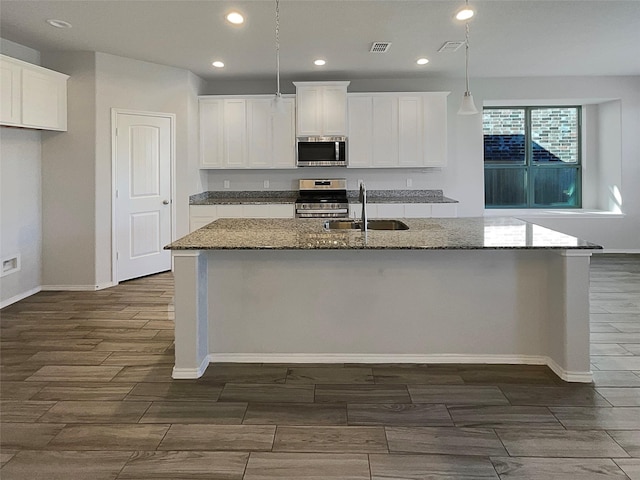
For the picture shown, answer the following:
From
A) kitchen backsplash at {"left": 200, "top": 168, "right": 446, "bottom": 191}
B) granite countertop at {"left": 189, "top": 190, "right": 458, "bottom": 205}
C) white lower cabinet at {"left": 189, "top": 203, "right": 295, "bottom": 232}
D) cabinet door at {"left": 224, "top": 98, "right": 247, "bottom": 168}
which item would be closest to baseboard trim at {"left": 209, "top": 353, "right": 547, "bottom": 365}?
white lower cabinet at {"left": 189, "top": 203, "right": 295, "bottom": 232}

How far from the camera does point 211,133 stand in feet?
21.3

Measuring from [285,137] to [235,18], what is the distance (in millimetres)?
2384

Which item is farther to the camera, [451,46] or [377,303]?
[451,46]

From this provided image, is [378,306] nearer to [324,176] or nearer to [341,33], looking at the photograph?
[341,33]

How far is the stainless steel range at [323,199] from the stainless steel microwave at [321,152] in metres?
0.37

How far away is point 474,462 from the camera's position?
2051 millimetres

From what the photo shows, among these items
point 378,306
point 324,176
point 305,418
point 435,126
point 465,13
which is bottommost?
point 305,418

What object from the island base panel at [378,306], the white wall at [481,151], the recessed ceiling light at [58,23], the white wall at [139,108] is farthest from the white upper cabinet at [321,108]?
the island base panel at [378,306]

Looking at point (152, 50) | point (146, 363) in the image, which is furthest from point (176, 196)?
point (146, 363)

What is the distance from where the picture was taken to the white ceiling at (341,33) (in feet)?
12.9

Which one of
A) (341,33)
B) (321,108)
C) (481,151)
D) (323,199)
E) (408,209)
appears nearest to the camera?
(341,33)

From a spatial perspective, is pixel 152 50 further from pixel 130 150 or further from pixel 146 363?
pixel 146 363

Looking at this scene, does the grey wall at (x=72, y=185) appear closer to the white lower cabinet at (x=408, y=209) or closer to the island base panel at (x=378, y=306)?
the island base panel at (x=378, y=306)

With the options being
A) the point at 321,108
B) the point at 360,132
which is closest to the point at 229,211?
the point at 321,108
